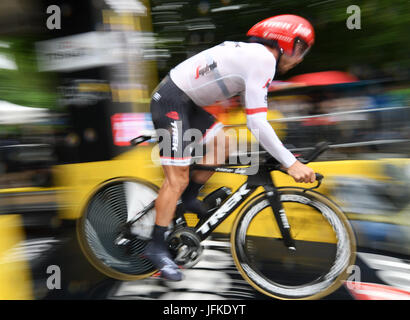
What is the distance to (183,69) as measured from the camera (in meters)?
2.70

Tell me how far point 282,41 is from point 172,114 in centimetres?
95

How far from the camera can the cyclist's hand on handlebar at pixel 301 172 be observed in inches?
95.9

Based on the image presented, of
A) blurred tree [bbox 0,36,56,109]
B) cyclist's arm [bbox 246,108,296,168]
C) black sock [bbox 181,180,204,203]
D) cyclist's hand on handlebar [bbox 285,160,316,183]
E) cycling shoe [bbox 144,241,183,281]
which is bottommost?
cycling shoe [bbox 144,241,183,281]

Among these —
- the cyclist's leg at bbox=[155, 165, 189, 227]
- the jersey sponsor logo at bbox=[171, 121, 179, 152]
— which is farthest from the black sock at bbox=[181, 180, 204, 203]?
the jersey sponsor logo at bbox=[171, 121, 179, 152]

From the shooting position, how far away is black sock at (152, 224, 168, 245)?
9.11ft

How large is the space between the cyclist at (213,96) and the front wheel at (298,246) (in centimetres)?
30

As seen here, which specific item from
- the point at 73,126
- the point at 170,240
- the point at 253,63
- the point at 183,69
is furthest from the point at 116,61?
the point at 170,240

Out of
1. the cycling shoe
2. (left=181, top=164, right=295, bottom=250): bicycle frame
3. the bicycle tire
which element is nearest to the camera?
(left=181, top=164, right=295, bottom=250): bicycle frame

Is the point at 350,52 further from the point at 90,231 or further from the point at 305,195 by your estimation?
the point at 90,231

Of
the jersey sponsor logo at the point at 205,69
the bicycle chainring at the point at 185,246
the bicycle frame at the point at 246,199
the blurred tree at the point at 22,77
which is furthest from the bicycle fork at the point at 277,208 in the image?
the blurred tree at the point at 22,77

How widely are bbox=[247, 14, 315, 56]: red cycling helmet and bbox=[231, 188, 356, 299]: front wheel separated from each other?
1041mm

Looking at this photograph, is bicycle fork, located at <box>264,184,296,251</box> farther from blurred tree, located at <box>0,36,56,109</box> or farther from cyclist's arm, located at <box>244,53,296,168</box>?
blurred tree, located at <box>0,36,56,109</box>

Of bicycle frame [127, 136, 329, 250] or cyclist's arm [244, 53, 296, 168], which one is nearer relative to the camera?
cyclist's arm [244, 53, 296, 168]
